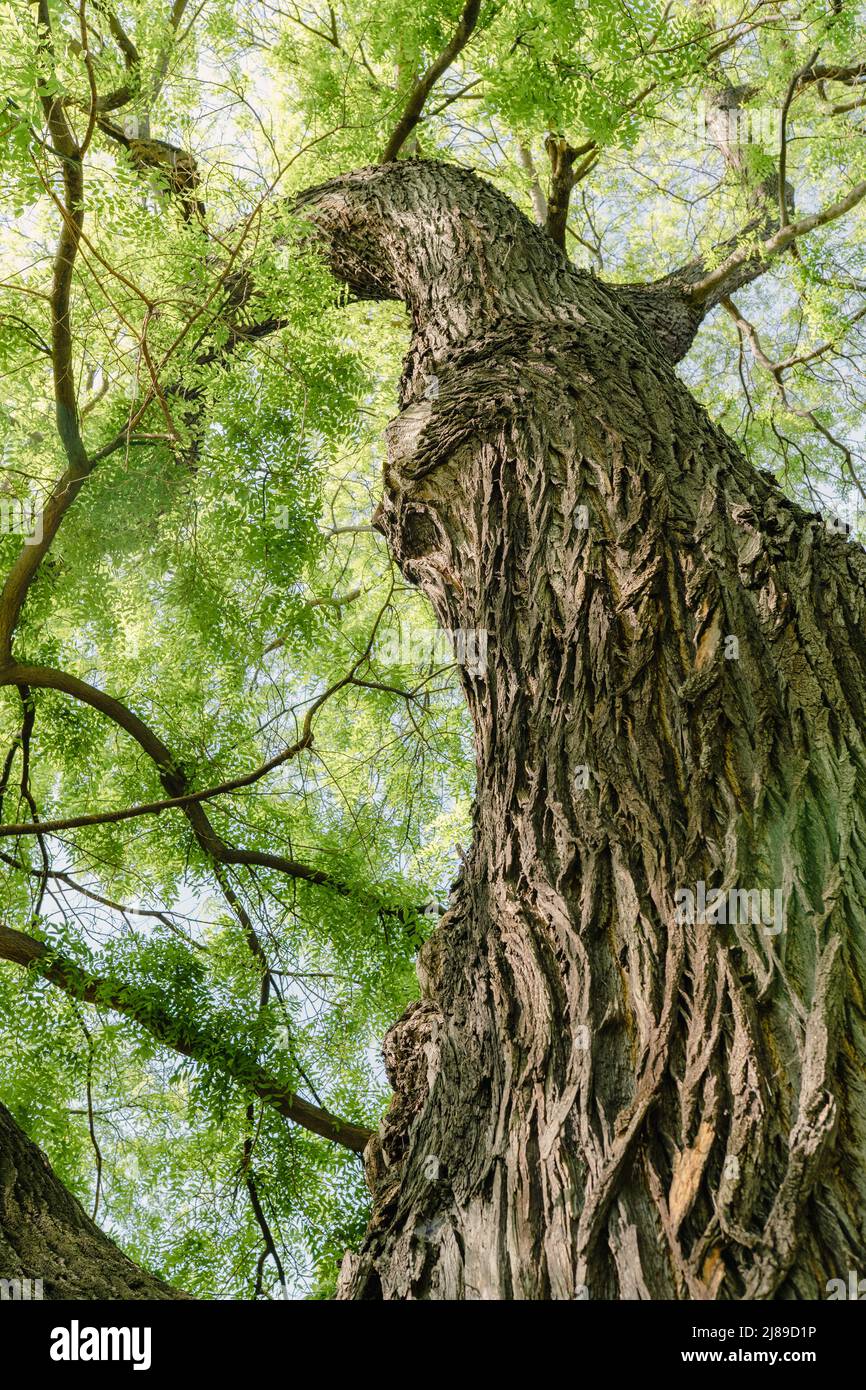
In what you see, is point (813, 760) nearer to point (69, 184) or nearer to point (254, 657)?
point (69, 184)

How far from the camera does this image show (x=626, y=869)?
1.87 m

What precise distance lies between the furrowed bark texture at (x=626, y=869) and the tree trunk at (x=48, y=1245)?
0.75 metres

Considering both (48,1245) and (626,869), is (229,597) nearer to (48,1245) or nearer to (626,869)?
(48,1245)

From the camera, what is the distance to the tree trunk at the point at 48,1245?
2.21 metres

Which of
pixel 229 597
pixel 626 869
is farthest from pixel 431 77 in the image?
pixel 626 869

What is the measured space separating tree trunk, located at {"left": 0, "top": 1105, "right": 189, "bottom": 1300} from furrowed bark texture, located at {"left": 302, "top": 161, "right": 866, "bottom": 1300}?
29.6 inches

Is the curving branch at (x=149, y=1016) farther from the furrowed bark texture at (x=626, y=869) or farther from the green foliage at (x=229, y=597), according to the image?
the furrowed bark texture at (x=626, y=869)

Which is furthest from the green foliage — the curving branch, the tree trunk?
the tree trunk

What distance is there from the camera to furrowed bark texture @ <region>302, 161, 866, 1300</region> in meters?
1.45

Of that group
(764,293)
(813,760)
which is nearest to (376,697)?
(813,760)

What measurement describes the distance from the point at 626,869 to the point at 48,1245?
1648mm

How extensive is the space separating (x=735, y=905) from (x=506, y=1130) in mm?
521

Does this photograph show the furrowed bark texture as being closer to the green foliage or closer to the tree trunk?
the tree trunk

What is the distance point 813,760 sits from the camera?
1917 millimetres
